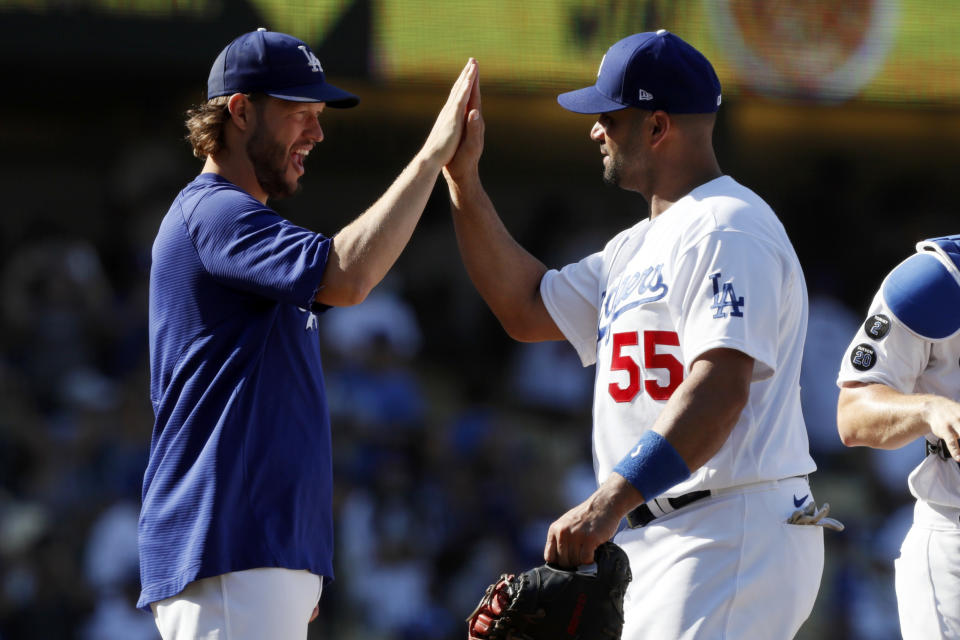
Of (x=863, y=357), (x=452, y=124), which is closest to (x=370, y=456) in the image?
(x=452, y=124)

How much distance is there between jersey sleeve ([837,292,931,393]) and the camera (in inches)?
118

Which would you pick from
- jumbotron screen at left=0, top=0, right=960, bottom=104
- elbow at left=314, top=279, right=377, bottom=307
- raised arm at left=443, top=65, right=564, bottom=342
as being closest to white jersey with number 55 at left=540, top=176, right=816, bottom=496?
raised arm at left=443, top=65, right=564, bottom=342

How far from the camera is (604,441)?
113 inches

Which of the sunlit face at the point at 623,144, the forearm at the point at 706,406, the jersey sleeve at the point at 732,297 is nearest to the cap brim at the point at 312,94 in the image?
the sunlit face at the point at 623,144

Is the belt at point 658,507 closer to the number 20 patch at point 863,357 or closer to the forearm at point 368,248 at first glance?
the number 20 patch at point 863,357

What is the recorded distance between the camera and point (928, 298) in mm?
2930

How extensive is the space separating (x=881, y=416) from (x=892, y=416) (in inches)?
1.5

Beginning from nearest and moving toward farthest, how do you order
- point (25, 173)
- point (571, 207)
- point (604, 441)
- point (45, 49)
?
point (604, 441)
point (45, 49)
point (25, 173)
point (571, 207)

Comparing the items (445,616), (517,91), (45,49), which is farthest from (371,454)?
(45,49)

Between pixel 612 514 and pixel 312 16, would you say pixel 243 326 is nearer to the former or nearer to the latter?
pixel 612 514

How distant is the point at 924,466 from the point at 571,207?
5.59m

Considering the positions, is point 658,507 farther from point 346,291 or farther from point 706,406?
point 346,291

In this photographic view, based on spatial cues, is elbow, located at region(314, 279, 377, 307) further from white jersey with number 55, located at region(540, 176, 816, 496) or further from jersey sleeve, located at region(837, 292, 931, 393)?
jersey sleeve, located at region(837, 292, 931, 393)

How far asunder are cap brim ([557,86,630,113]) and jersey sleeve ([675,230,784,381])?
45 cm
